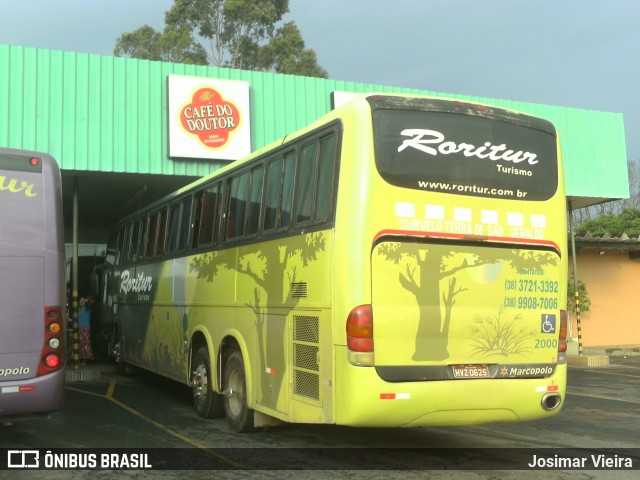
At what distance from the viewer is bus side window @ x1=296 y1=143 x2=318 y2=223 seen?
677 centimetres

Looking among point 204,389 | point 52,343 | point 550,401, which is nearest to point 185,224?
point 204,389

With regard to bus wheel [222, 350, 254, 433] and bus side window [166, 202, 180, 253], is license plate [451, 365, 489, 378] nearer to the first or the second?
bus wheel [222, 350, 254, 433]

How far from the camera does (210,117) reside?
49.3 ft

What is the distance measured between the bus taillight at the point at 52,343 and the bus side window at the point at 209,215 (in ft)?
9.82

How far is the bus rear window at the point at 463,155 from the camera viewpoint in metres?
6.28

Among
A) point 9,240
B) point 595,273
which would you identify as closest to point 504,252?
point 9,240

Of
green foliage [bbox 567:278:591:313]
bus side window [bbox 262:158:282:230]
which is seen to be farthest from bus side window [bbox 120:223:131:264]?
green foliage [bbox 567:278:591:313]

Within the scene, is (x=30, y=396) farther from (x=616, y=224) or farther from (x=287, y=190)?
(x=616, y=224)

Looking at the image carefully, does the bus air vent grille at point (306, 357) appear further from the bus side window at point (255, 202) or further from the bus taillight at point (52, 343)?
the bus taillight at point (52, 343)

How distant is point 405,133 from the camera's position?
636cm

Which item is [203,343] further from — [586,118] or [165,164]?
[586,118]

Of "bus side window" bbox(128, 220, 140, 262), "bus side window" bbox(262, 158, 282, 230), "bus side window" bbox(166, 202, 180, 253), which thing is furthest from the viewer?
"bus side window" bbox(128, 220, 140, 262)

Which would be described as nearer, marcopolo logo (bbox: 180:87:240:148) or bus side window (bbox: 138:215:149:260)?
bus side window (bbox: 138:215:149:260)

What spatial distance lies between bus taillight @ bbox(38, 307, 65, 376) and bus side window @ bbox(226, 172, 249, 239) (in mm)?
2494
